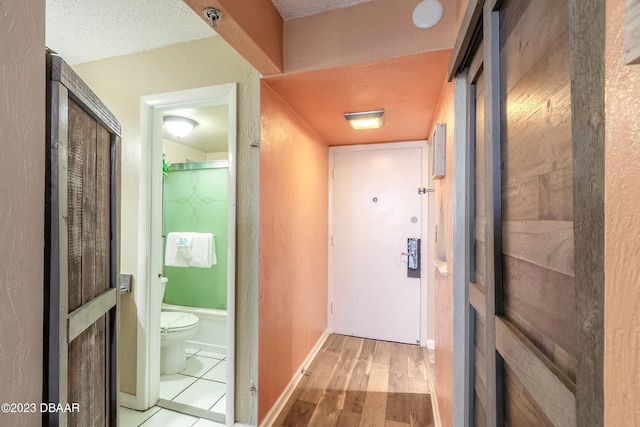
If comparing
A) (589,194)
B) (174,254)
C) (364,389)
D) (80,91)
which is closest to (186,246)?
(174,254)

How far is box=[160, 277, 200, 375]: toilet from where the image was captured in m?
2.25

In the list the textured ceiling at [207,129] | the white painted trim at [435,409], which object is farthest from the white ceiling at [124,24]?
the white painted trim at [435,409]

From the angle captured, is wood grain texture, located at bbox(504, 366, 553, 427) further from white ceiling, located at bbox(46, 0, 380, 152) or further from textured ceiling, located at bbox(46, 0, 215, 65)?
textured ceiling, located at bbox(46, 0, 215, 65)

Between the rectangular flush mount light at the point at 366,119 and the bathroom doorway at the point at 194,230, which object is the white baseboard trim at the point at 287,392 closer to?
the bathroom doorway at the point at 194,230

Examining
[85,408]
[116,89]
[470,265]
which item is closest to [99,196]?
[85,408]

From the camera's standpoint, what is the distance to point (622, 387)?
30 cm

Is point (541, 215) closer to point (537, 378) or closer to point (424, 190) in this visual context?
point (537, 378)

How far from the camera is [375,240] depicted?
116 inches

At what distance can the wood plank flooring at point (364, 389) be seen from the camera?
5.89 feet

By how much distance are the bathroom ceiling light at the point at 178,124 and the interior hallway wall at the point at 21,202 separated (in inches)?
90.0

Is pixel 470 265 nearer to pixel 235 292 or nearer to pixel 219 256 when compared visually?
pixel 235 292

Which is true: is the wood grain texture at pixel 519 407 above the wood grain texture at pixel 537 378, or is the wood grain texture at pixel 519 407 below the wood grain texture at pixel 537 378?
below

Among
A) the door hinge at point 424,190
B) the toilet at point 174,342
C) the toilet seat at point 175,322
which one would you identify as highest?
the door hinge at point 424,190

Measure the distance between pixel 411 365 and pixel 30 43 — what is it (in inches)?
114
